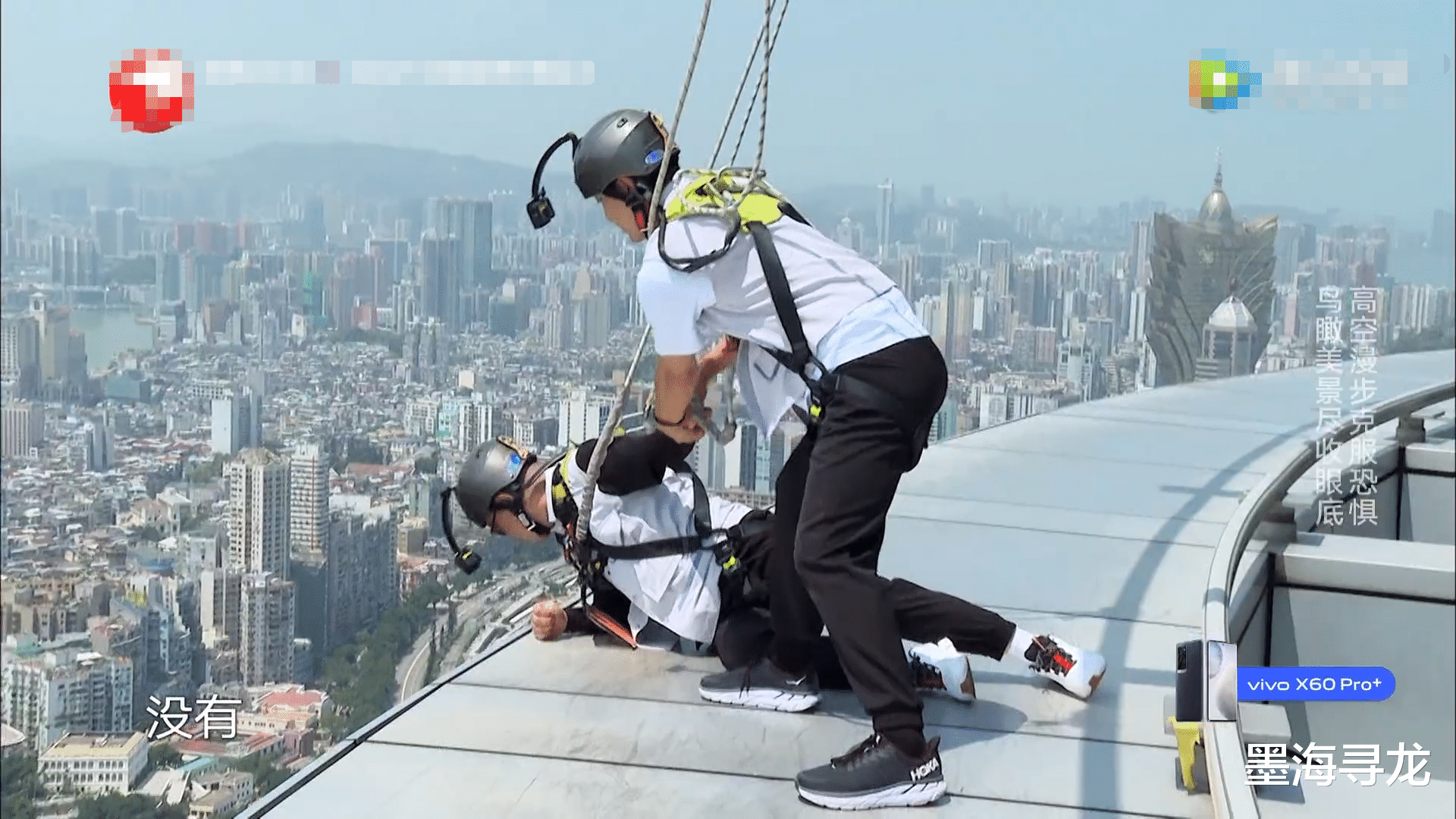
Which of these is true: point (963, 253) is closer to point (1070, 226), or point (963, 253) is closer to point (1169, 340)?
point (1070, 226)

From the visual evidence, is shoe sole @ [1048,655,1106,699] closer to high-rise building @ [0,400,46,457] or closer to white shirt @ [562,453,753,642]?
white shirt @ [562,453,753,642]

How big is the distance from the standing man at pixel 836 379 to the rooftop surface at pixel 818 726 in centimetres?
15

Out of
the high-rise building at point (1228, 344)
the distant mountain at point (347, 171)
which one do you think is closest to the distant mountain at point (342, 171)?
the distant mountain at point (347, 171)

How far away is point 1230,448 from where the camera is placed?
812 centimetres

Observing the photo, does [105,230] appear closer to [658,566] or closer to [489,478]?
[489,478]

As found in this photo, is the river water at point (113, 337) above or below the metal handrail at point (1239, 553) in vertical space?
above

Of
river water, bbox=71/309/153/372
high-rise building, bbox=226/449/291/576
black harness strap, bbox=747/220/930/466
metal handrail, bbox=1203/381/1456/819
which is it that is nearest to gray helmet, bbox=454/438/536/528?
high-rise building, bbox=226/449/291/576

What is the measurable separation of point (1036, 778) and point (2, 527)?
4206 mm

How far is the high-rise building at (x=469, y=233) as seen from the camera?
5.45 m

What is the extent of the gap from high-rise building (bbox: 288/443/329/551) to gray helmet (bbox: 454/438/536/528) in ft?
3.05

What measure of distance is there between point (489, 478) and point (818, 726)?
1158mm

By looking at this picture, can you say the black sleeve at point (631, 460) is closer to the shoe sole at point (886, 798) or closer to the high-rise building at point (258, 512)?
the shoe sole at point (886, 798)

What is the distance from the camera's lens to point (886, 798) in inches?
124

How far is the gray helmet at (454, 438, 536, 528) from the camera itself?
4074mm
